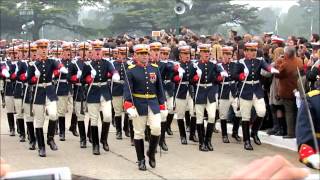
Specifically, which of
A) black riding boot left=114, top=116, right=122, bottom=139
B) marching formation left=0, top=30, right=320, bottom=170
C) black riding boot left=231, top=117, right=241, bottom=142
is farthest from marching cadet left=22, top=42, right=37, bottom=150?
A: black riding boot left=231, top=117, right=241, bottom=142

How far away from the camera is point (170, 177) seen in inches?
329

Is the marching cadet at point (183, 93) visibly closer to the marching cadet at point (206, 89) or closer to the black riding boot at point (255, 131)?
the marching cadet at point (206, 89)

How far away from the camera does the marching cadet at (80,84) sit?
11.0 m

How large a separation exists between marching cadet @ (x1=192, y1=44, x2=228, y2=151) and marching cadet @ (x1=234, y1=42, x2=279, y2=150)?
36cm

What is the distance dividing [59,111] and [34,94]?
2.03 meters

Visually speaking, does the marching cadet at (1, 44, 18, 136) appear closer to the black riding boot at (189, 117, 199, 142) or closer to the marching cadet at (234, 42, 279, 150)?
the black riding boot at (189, 117, 199, 142)

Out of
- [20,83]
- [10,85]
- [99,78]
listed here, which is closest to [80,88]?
[99,78]

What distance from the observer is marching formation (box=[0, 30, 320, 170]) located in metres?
8.84

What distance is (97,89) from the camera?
408 inches

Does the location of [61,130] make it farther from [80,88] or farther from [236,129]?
[236,129]

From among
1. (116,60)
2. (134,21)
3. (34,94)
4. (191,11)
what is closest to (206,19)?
(191,11)

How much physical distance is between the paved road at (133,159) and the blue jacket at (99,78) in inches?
38.6

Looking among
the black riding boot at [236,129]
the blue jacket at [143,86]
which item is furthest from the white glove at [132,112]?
the black riding boot at [236,129]

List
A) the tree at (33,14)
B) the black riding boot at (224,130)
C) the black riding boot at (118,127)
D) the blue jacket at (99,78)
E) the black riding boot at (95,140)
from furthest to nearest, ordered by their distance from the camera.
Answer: the tree at (33,14) < the black riding boot at (118,127) < the black riding boot at (224,130) < the blue jacket at (99,78) < the black riding boot at (95,140)
